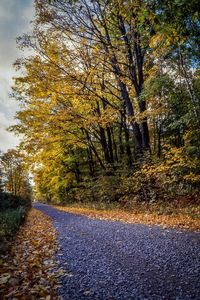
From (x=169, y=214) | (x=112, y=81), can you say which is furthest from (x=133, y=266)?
(x=112, y=81)

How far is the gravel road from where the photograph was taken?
3100 millimetres

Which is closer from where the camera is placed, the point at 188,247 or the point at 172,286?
the point at 172,286

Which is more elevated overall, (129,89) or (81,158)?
(129,89)

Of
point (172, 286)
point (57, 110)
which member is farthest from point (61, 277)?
point (57, 110)

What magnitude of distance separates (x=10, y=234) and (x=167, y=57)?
9258mm

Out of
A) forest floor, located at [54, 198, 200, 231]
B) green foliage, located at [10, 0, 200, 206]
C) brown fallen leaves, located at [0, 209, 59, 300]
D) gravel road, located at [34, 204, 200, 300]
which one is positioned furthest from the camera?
green foliage, located at [10, 0, 200, 206]

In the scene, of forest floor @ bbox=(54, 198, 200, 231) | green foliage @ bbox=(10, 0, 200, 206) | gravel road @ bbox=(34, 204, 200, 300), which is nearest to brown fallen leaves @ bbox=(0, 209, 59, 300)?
gravel road @ bbox=(34, 204, 200, 300)

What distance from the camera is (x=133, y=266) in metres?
3.99

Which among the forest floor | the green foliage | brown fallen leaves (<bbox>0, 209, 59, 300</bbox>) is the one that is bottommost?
brown fallen leaves (<bbox>0, 209, 59, 300</bbox>)

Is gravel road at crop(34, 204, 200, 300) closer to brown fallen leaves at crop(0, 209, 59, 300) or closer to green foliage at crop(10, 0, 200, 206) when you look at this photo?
brown fallen leaves at crop(0, 209, 59, 300)

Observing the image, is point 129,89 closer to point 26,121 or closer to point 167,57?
point 167,57

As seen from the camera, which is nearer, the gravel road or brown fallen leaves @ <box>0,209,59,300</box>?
the gravel road

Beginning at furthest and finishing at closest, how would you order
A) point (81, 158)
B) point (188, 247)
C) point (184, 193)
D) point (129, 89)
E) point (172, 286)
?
point (81, 158), point (129, 89), point (184, 193), point (188, 247), point (172, 286)

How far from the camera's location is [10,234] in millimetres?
8008
